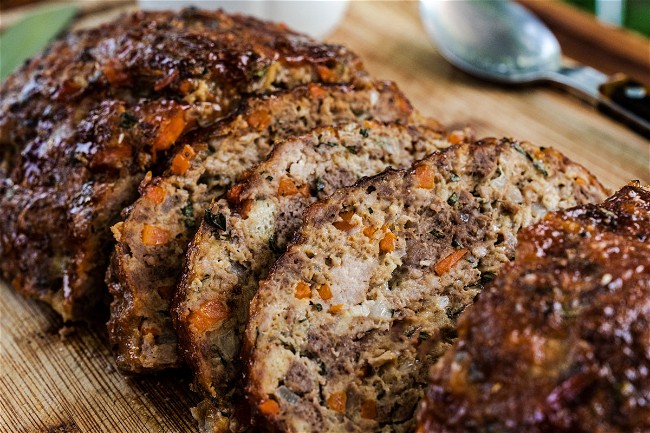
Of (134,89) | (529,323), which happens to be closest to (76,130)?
(134,89)

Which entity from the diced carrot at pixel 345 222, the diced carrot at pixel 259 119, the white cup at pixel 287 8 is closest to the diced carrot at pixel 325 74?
the diced carrot at pixel 259 119

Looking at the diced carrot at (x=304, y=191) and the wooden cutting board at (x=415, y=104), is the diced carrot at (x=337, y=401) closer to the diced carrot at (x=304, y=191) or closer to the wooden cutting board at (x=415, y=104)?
the wooden cutting board at (x=415, y=104)

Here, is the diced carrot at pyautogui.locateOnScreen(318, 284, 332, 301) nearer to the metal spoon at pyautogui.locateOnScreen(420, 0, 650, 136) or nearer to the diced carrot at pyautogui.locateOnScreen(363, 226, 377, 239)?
the diced carrot at pyautogui.locateOnScreen(363, 226, 377, 239)

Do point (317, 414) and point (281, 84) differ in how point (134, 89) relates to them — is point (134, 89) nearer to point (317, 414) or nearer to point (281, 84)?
point (281, 84)

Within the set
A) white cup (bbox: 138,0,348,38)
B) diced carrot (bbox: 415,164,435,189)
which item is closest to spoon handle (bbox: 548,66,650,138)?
white cup (bbox: 138,0,348,38)

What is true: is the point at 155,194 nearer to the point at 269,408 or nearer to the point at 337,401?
the point at 269,408

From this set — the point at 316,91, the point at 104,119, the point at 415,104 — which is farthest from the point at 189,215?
the point at 415,104
